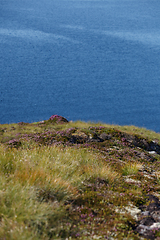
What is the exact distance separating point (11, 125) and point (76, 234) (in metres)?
14.2

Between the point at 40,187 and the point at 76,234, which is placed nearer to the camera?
the point at 76,234

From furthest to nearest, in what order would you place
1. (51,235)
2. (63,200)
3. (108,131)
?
1. (108,131)
2. (63,200)
3. (51,235)

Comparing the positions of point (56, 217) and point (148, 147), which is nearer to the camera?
point (56, 217)

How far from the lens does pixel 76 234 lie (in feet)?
15.7

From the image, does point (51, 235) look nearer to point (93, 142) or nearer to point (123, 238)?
point (123, 238)

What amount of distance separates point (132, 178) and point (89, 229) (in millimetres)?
3703

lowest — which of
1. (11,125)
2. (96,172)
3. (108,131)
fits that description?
(96,172)

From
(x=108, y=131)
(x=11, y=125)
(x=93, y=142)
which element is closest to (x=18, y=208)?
(x=93, y=142)

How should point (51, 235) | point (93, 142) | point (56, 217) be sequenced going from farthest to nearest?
1. point (93, 142)
2. point (56, 217)
3. point (51, 235)

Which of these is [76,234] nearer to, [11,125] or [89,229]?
[89,229]

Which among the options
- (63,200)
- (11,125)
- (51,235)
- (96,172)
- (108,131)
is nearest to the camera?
(51,235)

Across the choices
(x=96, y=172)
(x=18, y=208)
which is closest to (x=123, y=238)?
(x=18, y=208)

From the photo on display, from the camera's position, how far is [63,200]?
5.62 meters

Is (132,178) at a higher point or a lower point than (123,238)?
higher
